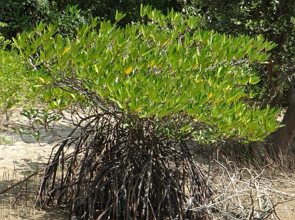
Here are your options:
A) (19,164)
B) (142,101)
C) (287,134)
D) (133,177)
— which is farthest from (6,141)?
(142,101)

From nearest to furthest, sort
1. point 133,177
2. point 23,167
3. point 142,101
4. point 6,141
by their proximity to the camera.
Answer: point 142,101
point 133,177
point 23,167
point 6,141

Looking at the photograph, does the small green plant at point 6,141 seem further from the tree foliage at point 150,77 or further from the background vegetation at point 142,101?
the tree foliage at point 150,77

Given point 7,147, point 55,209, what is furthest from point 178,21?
point 7,147

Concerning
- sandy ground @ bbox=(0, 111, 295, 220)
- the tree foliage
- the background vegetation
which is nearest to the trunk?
sandy ground @ bbox=(0, 111, 295, 220)

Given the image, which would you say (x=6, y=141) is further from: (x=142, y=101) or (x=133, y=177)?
(x=142, y=101)

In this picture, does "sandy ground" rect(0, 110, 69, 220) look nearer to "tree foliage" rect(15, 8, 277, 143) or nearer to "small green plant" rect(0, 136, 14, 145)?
"small green plant" rect(0, 136, 14, 145)

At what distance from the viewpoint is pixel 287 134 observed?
25.9ft

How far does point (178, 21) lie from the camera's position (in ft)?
18.2

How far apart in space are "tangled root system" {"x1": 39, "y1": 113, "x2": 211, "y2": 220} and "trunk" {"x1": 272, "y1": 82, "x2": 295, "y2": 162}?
9.35 feet

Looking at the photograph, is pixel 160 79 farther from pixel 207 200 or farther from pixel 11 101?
pixel 11 101

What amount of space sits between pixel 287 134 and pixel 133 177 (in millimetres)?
3522

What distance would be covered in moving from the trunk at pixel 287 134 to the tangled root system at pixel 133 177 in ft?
9.35

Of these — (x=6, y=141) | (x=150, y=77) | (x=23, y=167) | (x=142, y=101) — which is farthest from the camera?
(x=6, y=141)

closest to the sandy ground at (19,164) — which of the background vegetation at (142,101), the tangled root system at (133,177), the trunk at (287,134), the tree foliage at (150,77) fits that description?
the background vegetation at (142,101)
